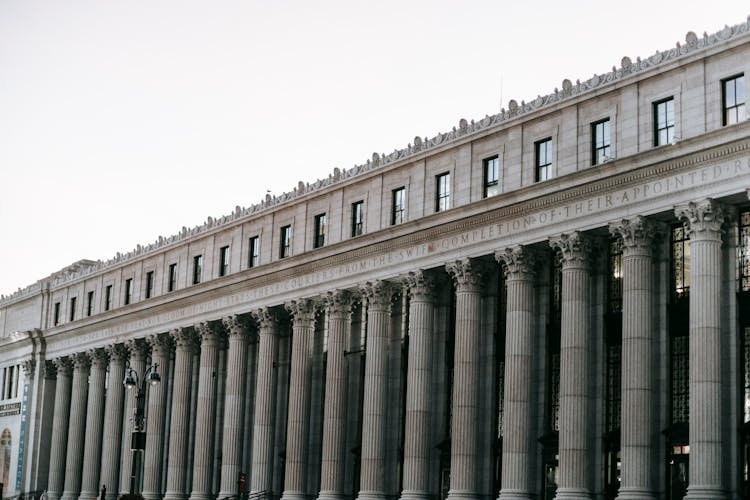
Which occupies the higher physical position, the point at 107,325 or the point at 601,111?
the point at 601,111

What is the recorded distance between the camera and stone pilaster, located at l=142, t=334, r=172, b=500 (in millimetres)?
80625

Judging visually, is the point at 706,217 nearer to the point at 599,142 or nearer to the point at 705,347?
the point at 705,347

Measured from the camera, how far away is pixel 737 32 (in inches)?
1859

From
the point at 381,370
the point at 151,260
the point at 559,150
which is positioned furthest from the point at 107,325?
the point at 559,150

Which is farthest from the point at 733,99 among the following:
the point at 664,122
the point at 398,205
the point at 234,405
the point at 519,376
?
the point at 234,405

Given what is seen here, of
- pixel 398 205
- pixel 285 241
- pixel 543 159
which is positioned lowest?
pixel 285 241

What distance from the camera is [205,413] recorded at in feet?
251

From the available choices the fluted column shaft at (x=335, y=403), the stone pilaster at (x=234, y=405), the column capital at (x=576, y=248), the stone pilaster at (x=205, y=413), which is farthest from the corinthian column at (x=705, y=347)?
the stone pilaster at (x=205, y=413)

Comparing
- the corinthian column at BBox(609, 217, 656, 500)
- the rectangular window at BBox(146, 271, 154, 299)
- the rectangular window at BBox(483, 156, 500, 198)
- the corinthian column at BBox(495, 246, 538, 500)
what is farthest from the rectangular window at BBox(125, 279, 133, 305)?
the corinthian column at BBox(609, 217, 656, 500)

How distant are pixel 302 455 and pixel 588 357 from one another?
21.2 m

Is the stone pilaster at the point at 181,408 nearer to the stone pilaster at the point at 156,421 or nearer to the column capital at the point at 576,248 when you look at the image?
the stone pilaster at the point at 156,421

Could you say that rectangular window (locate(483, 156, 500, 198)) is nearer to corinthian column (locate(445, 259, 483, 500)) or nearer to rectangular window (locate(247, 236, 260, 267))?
corinthian column (locate(445, 259, 483, 500))

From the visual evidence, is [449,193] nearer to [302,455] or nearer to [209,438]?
[302,455]

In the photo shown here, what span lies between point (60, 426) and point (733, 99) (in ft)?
212
